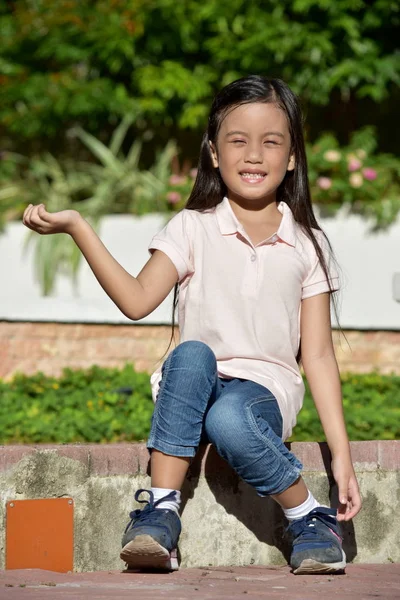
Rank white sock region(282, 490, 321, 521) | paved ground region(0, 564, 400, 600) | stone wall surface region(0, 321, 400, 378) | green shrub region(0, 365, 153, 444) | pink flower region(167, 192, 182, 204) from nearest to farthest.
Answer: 1. paved ground region(0, 564, 400, 600)
2. white sock region(282, 490, 321, 521)
3. green shrub region(0, 365, 153, 444)
4. stone wall surface region(0, 321, 400, 378)
5. pink flower region(167, 192, 182, 204)

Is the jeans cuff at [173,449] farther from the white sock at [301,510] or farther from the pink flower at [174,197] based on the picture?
the pink flower at [174,197]

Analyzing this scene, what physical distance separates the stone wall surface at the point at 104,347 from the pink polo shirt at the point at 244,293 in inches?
143

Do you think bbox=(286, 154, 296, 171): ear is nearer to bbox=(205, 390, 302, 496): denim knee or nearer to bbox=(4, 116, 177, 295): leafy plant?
bbox=(205, 390, 302, 496): denim knee

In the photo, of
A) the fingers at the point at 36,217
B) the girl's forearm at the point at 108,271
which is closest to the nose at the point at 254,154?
the girl's forearm at the point at 108,271

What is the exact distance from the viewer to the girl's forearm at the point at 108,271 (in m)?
2.83

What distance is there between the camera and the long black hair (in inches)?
127

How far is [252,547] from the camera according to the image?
3.22 meters

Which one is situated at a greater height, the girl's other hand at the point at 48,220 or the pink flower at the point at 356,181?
the pink flower at the point at 356,181

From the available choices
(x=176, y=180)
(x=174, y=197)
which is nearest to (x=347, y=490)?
(x=174, y=197)

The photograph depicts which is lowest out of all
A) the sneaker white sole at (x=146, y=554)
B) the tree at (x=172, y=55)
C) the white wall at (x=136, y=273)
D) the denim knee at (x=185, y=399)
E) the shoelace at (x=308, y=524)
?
the sneaker white sole at (x=146, y=554)

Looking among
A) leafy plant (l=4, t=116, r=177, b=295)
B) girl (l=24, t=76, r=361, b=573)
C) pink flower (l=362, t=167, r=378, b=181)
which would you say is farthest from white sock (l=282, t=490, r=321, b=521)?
leafy plant (l=4, t=116, r=177, b=295)

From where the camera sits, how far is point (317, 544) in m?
2.93

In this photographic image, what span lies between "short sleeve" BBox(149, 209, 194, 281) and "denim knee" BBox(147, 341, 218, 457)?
26cm

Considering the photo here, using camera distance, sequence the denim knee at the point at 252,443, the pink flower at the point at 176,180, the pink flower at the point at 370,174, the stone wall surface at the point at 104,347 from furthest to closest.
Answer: the pink flower at the point at 176,180 < the pink flower at the point at 370,174 < the stone wall surface at the point at 104,347 < the denim knee at the point at 252,443
